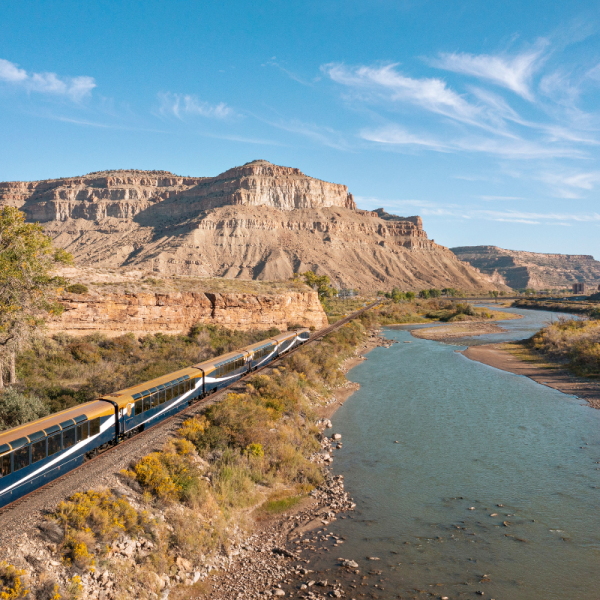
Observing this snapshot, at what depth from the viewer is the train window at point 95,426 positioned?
13.9 meters

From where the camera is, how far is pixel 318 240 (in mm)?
176000

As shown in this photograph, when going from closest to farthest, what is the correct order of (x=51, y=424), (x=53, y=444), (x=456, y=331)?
(x=53, y=444), (x=51, y=424), (x=456, y=331)

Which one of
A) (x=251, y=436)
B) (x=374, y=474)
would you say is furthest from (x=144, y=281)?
(x=374, y=474)

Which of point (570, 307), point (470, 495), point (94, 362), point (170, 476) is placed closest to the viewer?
point (170, 476)

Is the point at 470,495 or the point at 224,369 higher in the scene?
the point at 224,369

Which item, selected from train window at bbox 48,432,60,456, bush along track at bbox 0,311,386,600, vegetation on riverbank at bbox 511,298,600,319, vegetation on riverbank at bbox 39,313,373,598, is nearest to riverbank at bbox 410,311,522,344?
vegetation on riverbank at bbox 511,298,600,319

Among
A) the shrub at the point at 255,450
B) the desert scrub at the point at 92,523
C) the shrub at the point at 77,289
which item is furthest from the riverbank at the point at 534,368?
the shrub at the point at 77,289

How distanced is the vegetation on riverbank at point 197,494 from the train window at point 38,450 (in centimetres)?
167

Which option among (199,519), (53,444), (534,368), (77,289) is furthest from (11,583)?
(534,368)

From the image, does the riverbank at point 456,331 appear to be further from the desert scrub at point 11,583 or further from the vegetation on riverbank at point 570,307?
the desert scrub at point 11,583

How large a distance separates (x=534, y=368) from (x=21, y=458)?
144 ft

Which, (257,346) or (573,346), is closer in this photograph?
(257,346)

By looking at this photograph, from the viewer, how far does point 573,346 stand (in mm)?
45500

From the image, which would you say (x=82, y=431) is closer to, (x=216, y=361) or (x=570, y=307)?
(x=216, y=361)
